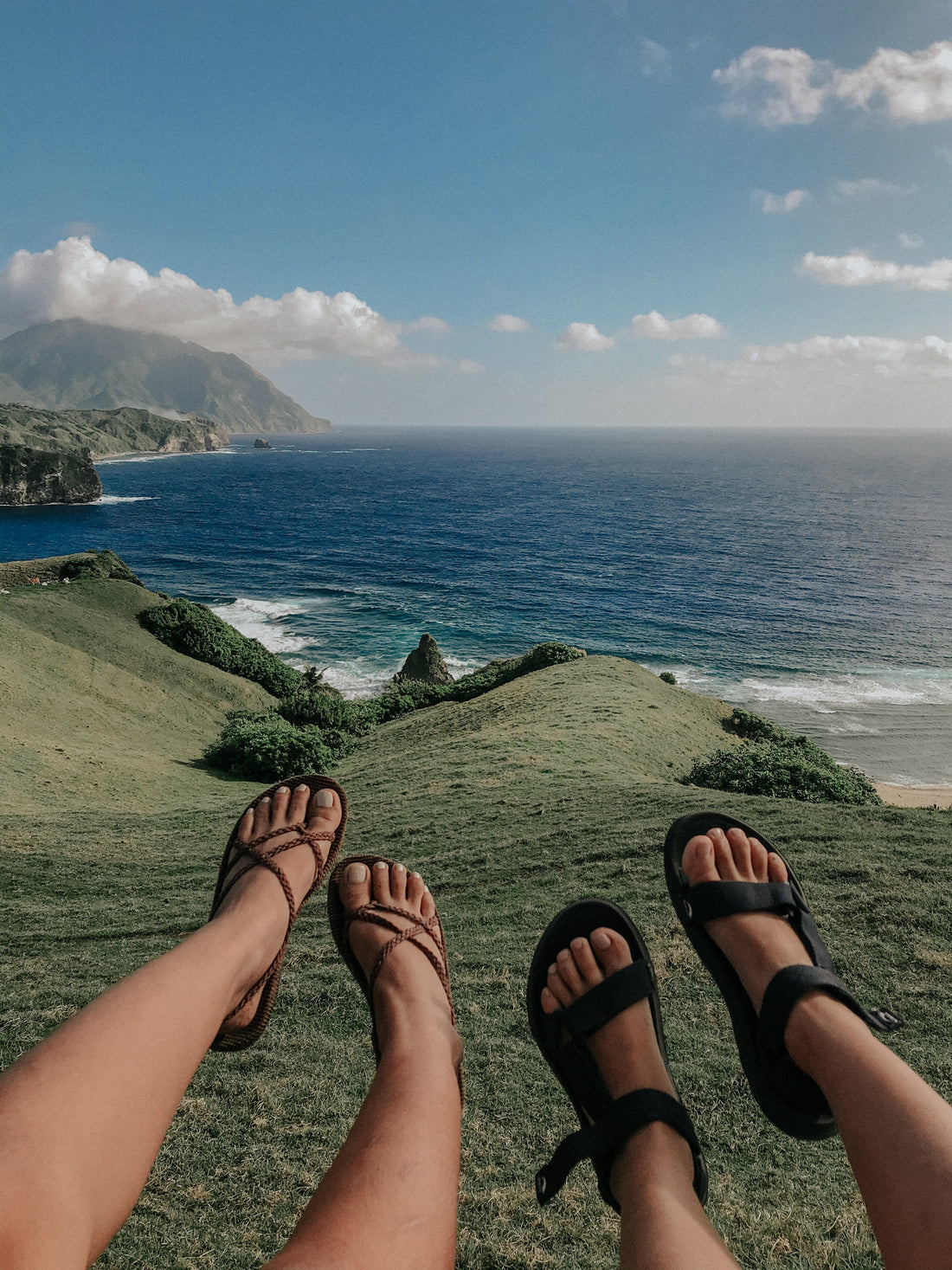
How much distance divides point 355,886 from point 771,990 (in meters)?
2.21

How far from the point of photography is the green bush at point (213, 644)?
72.5 feet

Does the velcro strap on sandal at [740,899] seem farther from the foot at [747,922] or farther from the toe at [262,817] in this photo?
the toe at [262,817]

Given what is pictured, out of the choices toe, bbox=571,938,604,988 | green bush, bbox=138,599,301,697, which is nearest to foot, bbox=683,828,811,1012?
toe, bbox=571,938,604,988

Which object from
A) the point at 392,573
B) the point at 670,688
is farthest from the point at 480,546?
the point at 670,688

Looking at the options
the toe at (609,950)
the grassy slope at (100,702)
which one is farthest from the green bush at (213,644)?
the toe at (609,950)

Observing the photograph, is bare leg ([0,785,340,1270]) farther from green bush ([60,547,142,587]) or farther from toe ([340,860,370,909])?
green bush ([60,547,142,587])

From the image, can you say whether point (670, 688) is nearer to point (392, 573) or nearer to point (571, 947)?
point (571, 947)

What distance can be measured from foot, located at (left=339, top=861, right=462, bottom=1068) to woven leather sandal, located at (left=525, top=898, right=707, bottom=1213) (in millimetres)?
556

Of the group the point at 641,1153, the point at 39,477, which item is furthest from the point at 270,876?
the point at 39,477

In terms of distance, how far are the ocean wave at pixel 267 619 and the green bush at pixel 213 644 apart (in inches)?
423

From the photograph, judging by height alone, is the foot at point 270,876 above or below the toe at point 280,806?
below

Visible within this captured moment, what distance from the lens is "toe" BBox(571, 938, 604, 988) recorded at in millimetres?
3416

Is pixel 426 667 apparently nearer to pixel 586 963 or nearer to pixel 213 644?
pixel 213 644

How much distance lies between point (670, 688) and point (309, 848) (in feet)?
60.0
